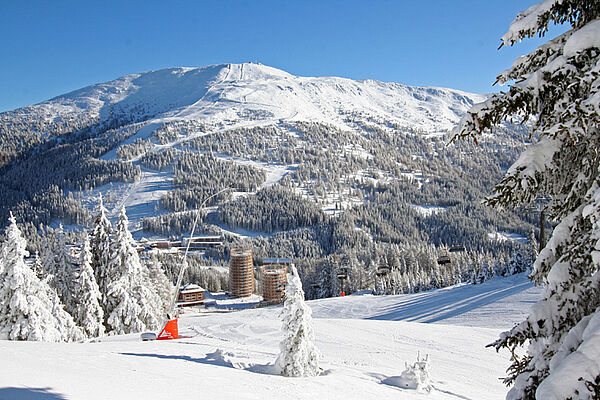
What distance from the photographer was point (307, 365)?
1110 centimetres

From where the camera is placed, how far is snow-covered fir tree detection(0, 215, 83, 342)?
18.2 metres

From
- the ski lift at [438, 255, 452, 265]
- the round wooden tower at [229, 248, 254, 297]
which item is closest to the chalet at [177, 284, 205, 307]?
the round wooden tower at [229, 248, 254, 297]

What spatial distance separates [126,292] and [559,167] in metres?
25.5

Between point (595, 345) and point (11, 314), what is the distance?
Result: 23.5 metres

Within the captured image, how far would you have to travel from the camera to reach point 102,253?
2495 cm

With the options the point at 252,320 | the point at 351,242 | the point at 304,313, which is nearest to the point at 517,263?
the point at 252,320

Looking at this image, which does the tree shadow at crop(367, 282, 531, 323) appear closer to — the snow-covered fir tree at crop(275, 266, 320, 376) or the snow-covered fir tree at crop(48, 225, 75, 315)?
the snow-covered fir tree at crop(275, 266, 320, 376)

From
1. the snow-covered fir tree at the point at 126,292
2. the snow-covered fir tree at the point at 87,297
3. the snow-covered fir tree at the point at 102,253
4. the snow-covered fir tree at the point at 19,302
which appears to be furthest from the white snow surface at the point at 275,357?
the snow-covered fir tree at the point at 102,253

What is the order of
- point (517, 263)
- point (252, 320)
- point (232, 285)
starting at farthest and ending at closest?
point (232, 285) → point (517, 263) → point (252, 320)

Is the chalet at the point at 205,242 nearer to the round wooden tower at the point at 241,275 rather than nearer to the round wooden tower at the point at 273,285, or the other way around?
the round wooden tower at the point at 241,275

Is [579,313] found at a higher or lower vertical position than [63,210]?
lower

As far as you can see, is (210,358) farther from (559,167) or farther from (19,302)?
(19,302)

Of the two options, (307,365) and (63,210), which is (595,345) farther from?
(63,210)

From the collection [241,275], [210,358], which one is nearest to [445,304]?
[210,358]
